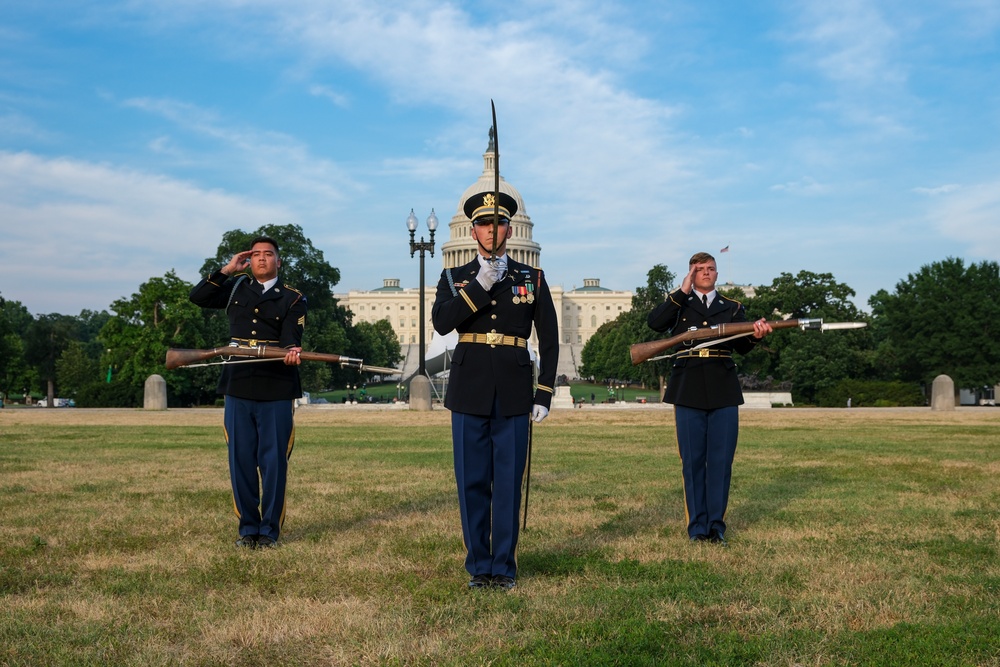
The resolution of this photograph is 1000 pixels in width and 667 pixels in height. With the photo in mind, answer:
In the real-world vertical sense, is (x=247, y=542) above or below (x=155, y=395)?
below

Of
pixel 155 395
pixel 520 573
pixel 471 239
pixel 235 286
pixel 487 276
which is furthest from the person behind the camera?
pixel 471 239

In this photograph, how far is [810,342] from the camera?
58.8 metres

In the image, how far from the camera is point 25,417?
31.6 meters

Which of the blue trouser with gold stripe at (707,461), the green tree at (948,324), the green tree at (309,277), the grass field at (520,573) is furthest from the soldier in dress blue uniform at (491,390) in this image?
the green tree at (309,277)

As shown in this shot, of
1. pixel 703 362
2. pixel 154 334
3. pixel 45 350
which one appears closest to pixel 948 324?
pixel 154 334

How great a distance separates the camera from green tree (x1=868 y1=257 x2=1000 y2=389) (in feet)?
172

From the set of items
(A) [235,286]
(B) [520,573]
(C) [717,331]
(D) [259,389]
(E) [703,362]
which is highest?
(A) [235,286]

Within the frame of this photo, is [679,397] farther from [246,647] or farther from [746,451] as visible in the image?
[746,451]

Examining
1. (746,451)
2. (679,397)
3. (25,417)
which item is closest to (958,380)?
(746,451)

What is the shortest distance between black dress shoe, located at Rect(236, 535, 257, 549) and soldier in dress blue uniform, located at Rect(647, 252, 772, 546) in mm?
3553

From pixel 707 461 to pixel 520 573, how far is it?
2.28m

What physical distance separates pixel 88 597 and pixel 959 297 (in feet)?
182

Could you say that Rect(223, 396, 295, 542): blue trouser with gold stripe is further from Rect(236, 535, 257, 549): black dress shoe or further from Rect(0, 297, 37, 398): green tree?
Rect(0, 297, 37, 398): green tree

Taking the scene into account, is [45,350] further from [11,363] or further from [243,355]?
[243,355]
